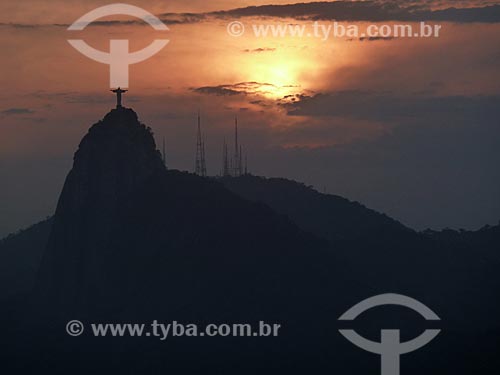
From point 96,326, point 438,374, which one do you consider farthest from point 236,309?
point 438,374

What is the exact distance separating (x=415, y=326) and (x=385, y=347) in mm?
7853

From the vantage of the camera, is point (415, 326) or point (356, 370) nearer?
point (356, 370)

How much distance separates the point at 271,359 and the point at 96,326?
22.7 metres

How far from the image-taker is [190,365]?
187375 mm

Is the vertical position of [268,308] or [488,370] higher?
[268,308]

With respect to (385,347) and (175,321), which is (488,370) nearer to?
(385,347)

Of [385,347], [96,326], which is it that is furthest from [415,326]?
[96,326]

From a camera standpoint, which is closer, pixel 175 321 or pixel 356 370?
pixel 356 370

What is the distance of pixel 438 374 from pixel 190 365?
1061 inches

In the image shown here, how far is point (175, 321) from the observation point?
648 ft

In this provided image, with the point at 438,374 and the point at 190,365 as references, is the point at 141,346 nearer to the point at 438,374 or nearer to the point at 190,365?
the point at 190,365

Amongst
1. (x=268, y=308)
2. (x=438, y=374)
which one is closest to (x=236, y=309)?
(x=268, y=308)

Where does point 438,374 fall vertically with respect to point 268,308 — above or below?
below

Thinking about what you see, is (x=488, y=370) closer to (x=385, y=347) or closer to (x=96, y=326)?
(x=385, y=347)
